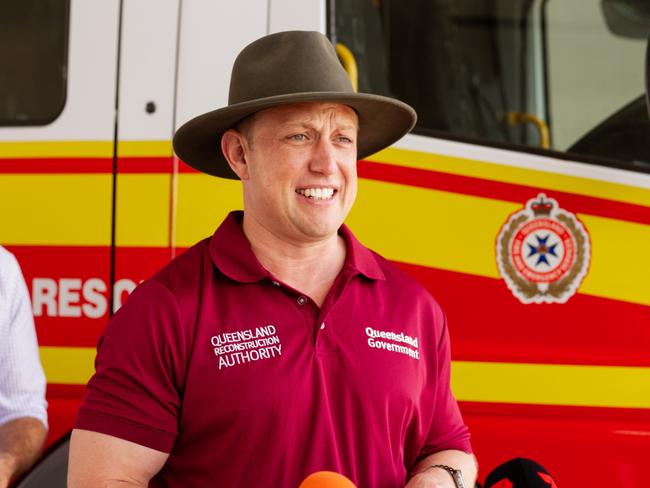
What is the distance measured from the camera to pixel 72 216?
2.74m

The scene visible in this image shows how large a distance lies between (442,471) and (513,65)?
1946 mm

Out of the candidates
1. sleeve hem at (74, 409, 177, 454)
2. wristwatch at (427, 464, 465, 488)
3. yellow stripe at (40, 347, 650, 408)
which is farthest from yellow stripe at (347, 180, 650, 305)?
sleeve hem at (74, 409, 177, 454)

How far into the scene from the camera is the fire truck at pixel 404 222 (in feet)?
8.79

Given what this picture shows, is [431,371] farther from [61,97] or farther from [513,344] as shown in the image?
[61,97]

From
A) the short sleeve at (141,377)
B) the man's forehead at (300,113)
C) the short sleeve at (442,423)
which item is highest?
the man's forehead at (300,113)

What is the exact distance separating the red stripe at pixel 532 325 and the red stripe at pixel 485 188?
0.22m

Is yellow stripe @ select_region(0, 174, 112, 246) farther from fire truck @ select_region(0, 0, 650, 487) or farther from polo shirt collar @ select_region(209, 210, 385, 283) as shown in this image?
polo shirt collar @ select_region(209, 210, 385, 283)

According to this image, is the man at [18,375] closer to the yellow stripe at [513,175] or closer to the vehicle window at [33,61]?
the vehicle window at [33,61]

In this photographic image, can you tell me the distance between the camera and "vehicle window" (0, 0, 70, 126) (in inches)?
110

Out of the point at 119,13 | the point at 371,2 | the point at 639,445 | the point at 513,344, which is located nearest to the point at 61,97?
the point at 119,13

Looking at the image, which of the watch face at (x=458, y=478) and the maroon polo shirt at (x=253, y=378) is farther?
the watch face at (x=458, y=478)

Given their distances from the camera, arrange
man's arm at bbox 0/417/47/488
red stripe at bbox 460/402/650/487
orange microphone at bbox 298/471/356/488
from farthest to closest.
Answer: red stripe at bbox 460/402/650/487, man's arm at bbox 0/417/47/488, orange microphone at bbox 298/471/356/488

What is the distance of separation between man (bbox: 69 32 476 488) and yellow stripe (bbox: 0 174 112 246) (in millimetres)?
603

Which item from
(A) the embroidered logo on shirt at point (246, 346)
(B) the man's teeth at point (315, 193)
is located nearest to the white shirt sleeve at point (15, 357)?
(A) the embroidered logo on shirt at point (246, 346)
